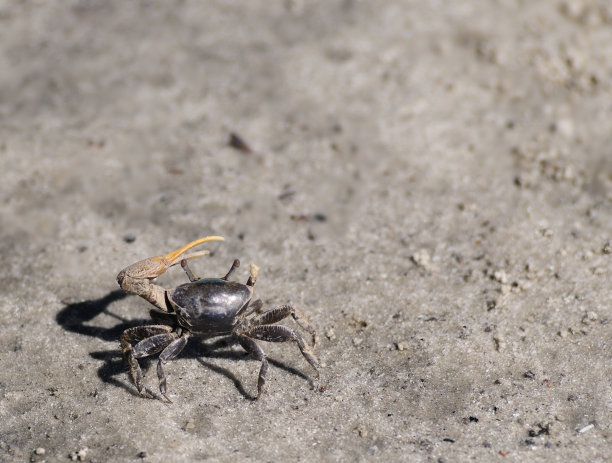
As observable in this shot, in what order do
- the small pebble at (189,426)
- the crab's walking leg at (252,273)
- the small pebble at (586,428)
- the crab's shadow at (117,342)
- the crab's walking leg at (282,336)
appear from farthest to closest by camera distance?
the crab's walking leg at (252,273) < the crab's shadow at (117,342) < the crab's walking leg at (282,336) < the small pebble at (189,426) < the small pebble at (586,428)

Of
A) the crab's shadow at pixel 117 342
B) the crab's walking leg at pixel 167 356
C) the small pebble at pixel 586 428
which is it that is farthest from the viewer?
the crab's shadow at pixel 117 342

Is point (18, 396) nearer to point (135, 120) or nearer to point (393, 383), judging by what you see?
point (393, 383)

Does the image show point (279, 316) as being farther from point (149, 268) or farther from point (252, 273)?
point (149, 268)

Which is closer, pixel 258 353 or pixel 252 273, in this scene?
pixel 258 353

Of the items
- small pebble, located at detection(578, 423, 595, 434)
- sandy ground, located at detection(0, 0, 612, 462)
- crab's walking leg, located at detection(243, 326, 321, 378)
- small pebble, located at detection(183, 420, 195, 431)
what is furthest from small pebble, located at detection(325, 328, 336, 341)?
small pebble, located at detection(578, 423, 595, 434)

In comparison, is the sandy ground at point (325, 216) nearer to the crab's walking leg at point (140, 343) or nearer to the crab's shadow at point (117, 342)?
the crab's shadow at point (117, 342)

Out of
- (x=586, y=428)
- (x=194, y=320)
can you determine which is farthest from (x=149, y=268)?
(x=586, y=428)

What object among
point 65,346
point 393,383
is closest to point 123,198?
point 65,346

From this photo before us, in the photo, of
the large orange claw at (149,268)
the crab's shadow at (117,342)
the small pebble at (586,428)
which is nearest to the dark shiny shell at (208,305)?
the large orange claw at (149,268)
